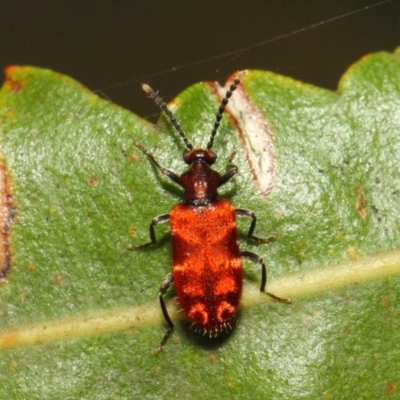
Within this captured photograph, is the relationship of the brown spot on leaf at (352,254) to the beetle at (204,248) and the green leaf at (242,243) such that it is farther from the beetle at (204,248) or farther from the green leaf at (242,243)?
the beetle at (204,248)

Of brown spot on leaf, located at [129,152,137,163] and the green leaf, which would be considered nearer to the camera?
the green leaf

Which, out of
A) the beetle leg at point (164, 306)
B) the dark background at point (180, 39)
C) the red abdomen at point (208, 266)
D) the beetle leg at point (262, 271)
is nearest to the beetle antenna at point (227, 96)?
the red abdomen at point (208, 266)

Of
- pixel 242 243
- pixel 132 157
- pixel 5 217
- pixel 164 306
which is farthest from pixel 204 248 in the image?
pixel 5 217

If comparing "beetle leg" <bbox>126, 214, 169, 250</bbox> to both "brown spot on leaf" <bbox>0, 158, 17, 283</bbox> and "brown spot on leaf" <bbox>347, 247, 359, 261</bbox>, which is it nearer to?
"brown spot on leaf" <bbox>0, 158, 17, 283</bbox>

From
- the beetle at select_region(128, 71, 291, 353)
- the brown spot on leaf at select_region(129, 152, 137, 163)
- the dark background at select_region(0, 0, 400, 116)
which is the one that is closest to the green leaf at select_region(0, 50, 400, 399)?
the brown spot on leaf at select_region(129, 152, 137, 163)

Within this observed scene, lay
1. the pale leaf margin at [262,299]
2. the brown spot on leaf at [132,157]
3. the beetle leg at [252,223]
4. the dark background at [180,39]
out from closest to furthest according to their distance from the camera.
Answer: the pale leaf margin at [262,299], the beetle leg at [252,223], the brown spot on leaf at [132,157], the dark background at [180,39]

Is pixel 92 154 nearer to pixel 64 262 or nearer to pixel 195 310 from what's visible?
pixel 64 262

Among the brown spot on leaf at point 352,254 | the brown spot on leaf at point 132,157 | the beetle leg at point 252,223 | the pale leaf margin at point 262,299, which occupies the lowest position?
the pale leaf margin at point 262,299
